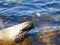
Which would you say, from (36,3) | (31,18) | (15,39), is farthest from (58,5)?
(15,39)

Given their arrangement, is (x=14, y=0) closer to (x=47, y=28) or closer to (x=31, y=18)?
(x=31, y=18)

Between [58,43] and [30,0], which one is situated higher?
[30,0]

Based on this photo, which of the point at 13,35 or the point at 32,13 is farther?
the point at 32,13

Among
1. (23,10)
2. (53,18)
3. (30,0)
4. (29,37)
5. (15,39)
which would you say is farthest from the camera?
(30,0)

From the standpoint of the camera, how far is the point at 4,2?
5871 mm

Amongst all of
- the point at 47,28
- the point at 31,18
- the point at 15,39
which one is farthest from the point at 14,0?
the point at 15,39

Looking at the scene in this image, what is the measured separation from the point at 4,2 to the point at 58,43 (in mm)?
2254

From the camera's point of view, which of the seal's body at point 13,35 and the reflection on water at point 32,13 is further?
the reflection on water at point 32,13

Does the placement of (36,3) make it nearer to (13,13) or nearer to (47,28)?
(13,13)

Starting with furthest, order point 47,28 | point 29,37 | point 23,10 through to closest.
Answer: point 23,10, point 47,28, point 29,37

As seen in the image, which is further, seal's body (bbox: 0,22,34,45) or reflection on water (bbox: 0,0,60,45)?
reflection on water (bbox: 0,0,60,45)

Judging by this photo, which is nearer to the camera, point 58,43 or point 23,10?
point 58,43

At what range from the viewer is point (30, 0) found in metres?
5.81

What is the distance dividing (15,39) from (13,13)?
138 cm
